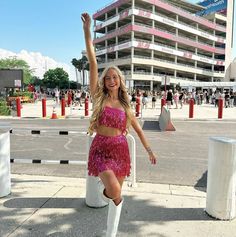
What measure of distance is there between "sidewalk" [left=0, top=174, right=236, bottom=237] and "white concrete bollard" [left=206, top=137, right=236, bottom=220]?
138 millimetres

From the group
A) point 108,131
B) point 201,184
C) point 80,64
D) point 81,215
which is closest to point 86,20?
point 108,131

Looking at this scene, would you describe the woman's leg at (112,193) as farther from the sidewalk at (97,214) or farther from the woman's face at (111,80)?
the woman's face at (111,80)

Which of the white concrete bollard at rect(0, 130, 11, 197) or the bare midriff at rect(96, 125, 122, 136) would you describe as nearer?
the bare midriff at rect(96, 125, 122, 136)

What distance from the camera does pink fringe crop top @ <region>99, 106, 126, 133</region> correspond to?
9.78 feet

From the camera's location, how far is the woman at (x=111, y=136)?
2910 millimetres

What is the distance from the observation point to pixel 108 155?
2945 mm

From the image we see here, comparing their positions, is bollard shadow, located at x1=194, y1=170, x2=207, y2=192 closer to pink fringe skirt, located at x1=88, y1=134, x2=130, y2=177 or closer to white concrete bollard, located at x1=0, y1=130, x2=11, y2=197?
pink fringe skirt, located at x1=88, y1=134, x2=130, y2=177

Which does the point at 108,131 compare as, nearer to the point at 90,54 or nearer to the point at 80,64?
the point at 90,54

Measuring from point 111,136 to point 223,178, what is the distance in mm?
1621

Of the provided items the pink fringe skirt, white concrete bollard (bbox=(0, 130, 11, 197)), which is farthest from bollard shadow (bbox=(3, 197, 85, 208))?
the pink fringe skirt

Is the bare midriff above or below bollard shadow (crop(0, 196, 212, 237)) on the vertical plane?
above

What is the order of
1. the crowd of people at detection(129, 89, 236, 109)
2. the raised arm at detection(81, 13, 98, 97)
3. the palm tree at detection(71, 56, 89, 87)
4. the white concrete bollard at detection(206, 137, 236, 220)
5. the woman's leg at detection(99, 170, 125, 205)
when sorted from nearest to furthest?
the woman's leg at detection(99, 170, 125, 205)
the raised arm at detection(81, 13, 98, 97)
the white concrete bollard at detection(206, 137, 236, 220)
the crowd of people at detection(129, 89, 236, 109)
the palm tree at detection(71, 56, 89, 87)

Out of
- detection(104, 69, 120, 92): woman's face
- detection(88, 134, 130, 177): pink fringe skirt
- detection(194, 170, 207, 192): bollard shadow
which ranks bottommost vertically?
detection(194, 170, 207, 192): bollard shadow

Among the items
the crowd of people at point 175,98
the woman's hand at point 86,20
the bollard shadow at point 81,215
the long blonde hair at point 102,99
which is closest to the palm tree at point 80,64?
the crowd of people at point 175,98
